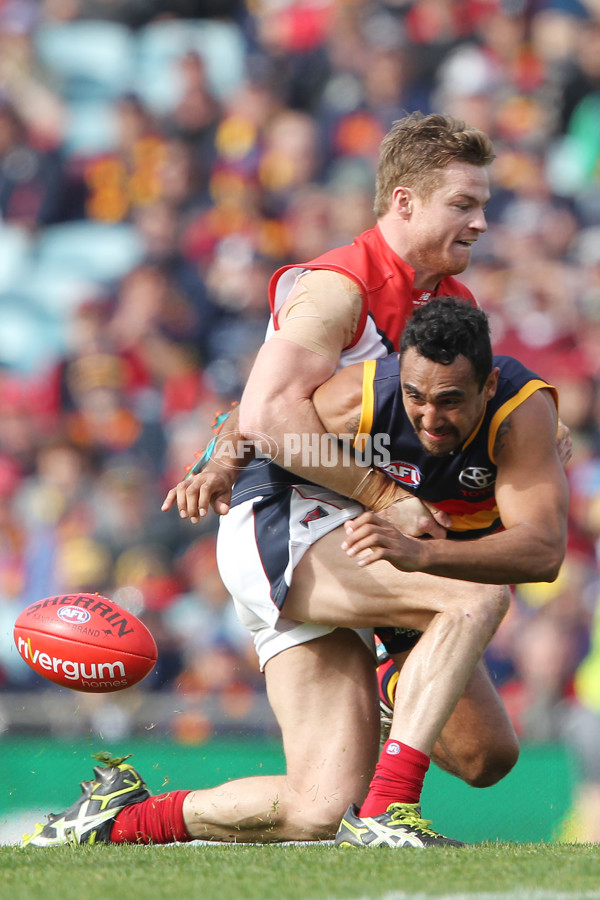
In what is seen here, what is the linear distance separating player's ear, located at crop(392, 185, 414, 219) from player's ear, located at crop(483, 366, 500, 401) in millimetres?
883

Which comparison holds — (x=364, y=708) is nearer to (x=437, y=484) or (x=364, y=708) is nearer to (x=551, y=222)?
(x=437, y=484)

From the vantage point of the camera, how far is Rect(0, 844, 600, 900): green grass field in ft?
8.88

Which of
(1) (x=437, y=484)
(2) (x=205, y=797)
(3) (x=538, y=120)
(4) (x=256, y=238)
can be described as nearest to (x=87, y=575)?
(4) (x=256, y=238)

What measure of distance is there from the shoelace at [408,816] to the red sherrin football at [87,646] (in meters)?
1.14

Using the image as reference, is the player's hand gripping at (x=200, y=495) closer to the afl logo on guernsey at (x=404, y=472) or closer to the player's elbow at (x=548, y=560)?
the afl logo on guernsey at (x=404, y=472)

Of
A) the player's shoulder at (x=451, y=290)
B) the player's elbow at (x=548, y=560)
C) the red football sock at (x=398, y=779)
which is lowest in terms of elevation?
the red football sock at (x=398, y=779)

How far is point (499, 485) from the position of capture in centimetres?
365

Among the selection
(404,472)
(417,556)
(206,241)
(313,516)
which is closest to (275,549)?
(313,516)

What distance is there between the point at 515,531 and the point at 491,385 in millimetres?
460

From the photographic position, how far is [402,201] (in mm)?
4289

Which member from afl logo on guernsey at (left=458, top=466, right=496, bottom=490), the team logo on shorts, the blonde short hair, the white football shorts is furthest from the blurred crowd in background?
the blonde short hair

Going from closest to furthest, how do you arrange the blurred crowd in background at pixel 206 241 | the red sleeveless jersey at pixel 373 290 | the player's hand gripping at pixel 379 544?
the player's hand gripping at pixel 379 544 < the red sleeveless jersey at pixel 373 290 < the blurred crowd in background at pixel 206 241

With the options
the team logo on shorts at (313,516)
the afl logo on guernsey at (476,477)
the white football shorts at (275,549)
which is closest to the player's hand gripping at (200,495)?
the white football shorts at (275,549)

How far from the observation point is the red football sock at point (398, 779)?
3590mm
